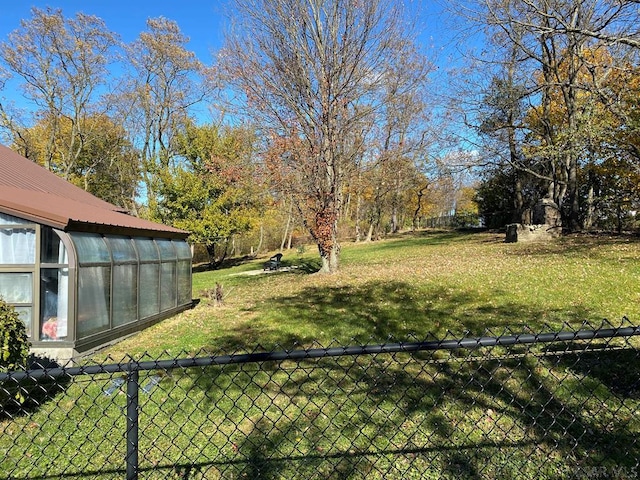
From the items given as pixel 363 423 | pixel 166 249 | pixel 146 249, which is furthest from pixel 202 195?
pixel 363 423

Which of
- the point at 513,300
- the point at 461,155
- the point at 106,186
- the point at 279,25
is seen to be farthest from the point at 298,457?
the point at 106,186

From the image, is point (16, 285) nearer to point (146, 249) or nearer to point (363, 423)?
point (146, 249)

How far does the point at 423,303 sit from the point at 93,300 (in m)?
6.15

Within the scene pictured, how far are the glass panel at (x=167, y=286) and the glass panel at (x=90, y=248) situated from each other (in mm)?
2359

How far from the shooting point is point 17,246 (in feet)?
22.1

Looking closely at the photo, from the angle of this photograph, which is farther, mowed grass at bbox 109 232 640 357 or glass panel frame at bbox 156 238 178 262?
glass panel frame at bbox 156 238 178 262

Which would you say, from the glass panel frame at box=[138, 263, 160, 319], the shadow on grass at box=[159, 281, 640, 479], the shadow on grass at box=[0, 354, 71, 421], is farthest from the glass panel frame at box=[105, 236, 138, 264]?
the shadow on grass at box=[159, 281, 640, 479]

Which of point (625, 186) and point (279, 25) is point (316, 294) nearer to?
point (279, 25)

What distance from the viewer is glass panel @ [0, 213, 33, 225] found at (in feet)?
22.1

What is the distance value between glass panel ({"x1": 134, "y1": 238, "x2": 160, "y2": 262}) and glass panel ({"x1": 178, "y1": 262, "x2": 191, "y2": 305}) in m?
1.30

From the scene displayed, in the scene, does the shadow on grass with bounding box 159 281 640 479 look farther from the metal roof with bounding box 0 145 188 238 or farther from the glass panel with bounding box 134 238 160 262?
the glass panel with bounding box 134 238 160 262

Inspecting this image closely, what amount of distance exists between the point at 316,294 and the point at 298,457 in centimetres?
748

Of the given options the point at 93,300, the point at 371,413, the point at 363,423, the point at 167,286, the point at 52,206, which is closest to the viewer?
the point at 363,423

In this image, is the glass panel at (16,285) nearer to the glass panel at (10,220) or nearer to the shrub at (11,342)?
the glass panel at (10,220)
